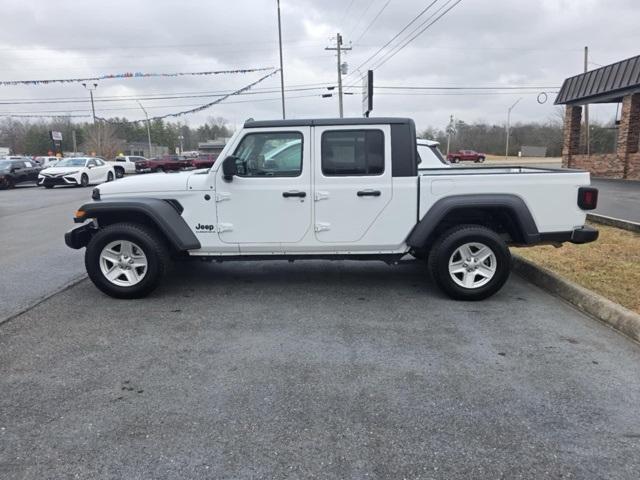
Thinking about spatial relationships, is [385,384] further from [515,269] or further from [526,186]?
[515,269]

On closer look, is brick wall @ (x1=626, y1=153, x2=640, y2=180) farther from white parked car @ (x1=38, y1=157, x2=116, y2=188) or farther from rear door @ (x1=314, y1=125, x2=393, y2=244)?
white parked car @ (x1=38, y1=157, x2=116, y2=188)

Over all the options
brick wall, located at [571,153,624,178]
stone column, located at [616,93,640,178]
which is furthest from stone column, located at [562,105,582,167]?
stone column, located at [616,93,640,178]

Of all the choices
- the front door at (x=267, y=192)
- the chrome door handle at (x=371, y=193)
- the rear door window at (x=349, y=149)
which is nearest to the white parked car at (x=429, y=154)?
the rear door window at (x=349, y=149)

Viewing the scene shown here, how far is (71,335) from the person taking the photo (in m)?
4.52

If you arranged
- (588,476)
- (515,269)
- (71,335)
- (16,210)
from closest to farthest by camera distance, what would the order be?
1. (588,476)
2. (71,335)
3. (515,269)
4. (16,210)

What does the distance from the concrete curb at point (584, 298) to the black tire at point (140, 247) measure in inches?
172

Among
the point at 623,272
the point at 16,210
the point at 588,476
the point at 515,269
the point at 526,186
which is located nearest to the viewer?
the point at 588,476

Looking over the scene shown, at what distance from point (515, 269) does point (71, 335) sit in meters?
5.35

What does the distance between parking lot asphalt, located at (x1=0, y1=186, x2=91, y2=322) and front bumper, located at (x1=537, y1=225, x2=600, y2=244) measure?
18.6 ft

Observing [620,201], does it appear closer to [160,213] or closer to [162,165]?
[160,213]

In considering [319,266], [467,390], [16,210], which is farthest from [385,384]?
[16,210]

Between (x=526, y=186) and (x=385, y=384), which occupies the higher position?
(x=526, y=186)

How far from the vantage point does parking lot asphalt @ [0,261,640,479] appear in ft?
8.86

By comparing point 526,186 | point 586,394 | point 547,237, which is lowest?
point 586,394
